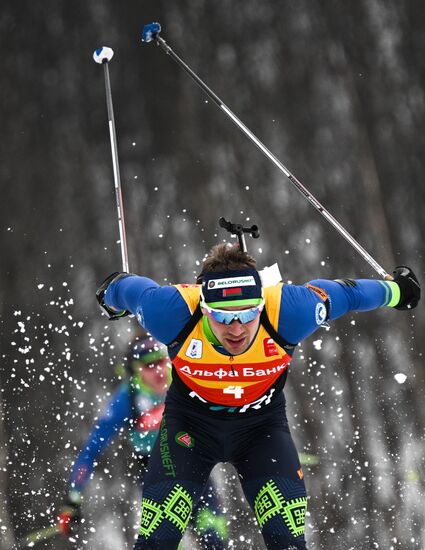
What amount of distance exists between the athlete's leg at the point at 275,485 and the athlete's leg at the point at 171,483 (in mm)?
173

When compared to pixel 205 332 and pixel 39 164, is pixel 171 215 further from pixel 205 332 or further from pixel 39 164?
pixel 205 332

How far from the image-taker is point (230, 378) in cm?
277

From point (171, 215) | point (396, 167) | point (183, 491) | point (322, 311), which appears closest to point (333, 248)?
point (396, 167)

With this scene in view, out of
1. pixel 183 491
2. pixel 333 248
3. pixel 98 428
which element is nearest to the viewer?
pixel 183 491

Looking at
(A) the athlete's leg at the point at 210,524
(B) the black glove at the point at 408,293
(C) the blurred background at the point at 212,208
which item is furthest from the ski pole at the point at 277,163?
(A) the athlete's leg at the point at 210,524

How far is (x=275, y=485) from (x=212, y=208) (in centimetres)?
218

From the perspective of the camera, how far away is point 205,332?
2729 mm

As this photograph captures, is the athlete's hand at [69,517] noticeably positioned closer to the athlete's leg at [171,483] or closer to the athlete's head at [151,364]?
the athlete's head at [151,364]

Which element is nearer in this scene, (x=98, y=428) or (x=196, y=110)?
(x=98, y=428)

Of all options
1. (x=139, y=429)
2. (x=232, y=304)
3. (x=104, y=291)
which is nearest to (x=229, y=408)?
(x=232, y=304)

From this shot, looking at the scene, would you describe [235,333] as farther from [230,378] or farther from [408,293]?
[408,293]

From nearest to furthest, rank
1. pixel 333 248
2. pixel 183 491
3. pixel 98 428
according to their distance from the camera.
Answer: pixel 183 491 → pixel 98 428 → pixel 333 248

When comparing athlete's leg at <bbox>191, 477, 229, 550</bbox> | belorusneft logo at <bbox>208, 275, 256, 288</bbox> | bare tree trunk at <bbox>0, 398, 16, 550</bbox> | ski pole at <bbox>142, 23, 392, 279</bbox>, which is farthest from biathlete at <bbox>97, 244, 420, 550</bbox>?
bare tree trunk at <bbox>0, 398, 16, 550</bbox>

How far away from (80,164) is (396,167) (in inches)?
71.6
